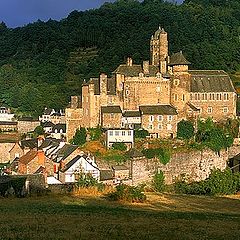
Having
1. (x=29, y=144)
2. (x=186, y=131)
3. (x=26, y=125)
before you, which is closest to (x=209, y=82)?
(x=186, y=131)

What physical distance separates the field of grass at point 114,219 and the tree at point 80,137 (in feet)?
84.9

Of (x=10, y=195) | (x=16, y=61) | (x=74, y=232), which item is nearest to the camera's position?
(x=74, y=232)

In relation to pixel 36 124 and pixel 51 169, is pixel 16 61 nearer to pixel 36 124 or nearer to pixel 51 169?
pixel 36 124

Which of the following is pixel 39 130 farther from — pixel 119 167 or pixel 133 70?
pixel 119 167

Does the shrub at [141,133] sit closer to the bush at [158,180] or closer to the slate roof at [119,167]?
the bush at [158,180]

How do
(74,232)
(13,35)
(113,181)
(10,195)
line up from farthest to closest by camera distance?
(13,35) < (113,181) < (10,195) < (74,232)

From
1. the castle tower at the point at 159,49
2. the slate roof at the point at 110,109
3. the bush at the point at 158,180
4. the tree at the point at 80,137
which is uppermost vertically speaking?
the castle tower at the point at 159,49

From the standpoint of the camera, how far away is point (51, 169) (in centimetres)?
4381

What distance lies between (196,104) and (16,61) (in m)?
60.3

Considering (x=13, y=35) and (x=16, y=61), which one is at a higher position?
(x=13, y=35)

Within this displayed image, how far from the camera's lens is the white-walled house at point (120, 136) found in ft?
153

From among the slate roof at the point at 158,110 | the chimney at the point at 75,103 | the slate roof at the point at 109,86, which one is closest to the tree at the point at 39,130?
the chimney at the point at 75,103

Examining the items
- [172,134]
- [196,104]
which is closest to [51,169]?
[172,134]

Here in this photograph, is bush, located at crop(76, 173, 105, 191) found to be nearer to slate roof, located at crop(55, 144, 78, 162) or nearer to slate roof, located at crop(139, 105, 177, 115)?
slate roof, located at crop(55, 144, 78, 162)
